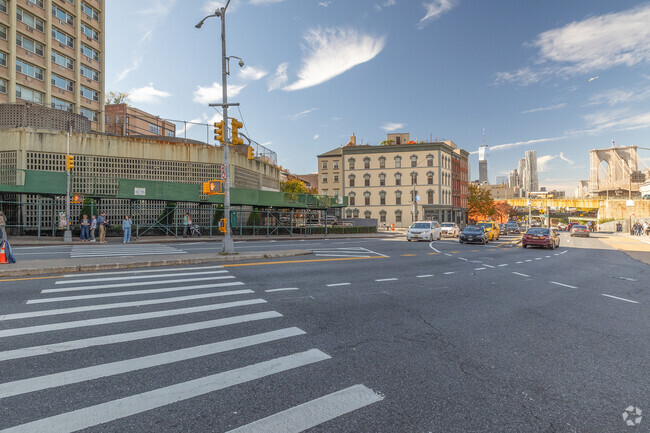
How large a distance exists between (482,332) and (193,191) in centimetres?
2698

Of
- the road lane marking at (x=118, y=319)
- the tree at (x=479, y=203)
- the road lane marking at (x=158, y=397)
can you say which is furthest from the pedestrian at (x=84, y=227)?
the tree at (x=479, y=203)

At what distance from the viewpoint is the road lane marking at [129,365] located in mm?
3510

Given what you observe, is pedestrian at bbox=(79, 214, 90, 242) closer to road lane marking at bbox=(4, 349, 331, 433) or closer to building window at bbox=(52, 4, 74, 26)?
road lane marking at bbox=(4, 349, 331, 433)

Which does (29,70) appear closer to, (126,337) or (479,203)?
(126,337)

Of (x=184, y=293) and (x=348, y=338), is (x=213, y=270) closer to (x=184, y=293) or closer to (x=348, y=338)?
(x=184, y=293)

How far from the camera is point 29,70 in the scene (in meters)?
43.2

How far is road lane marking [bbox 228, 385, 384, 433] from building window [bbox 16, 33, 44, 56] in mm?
57510

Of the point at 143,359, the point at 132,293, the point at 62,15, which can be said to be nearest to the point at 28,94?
the point at 62,15

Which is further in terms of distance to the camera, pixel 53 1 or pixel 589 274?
pixel 53 1

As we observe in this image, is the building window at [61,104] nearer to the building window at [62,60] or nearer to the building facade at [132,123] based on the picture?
the building window at [62,60]

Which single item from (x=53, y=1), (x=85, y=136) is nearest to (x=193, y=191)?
(x=85, y=136)

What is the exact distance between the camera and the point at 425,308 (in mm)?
6992

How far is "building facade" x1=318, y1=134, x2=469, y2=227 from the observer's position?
6669 cm

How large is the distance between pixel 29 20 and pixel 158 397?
5924 cm
